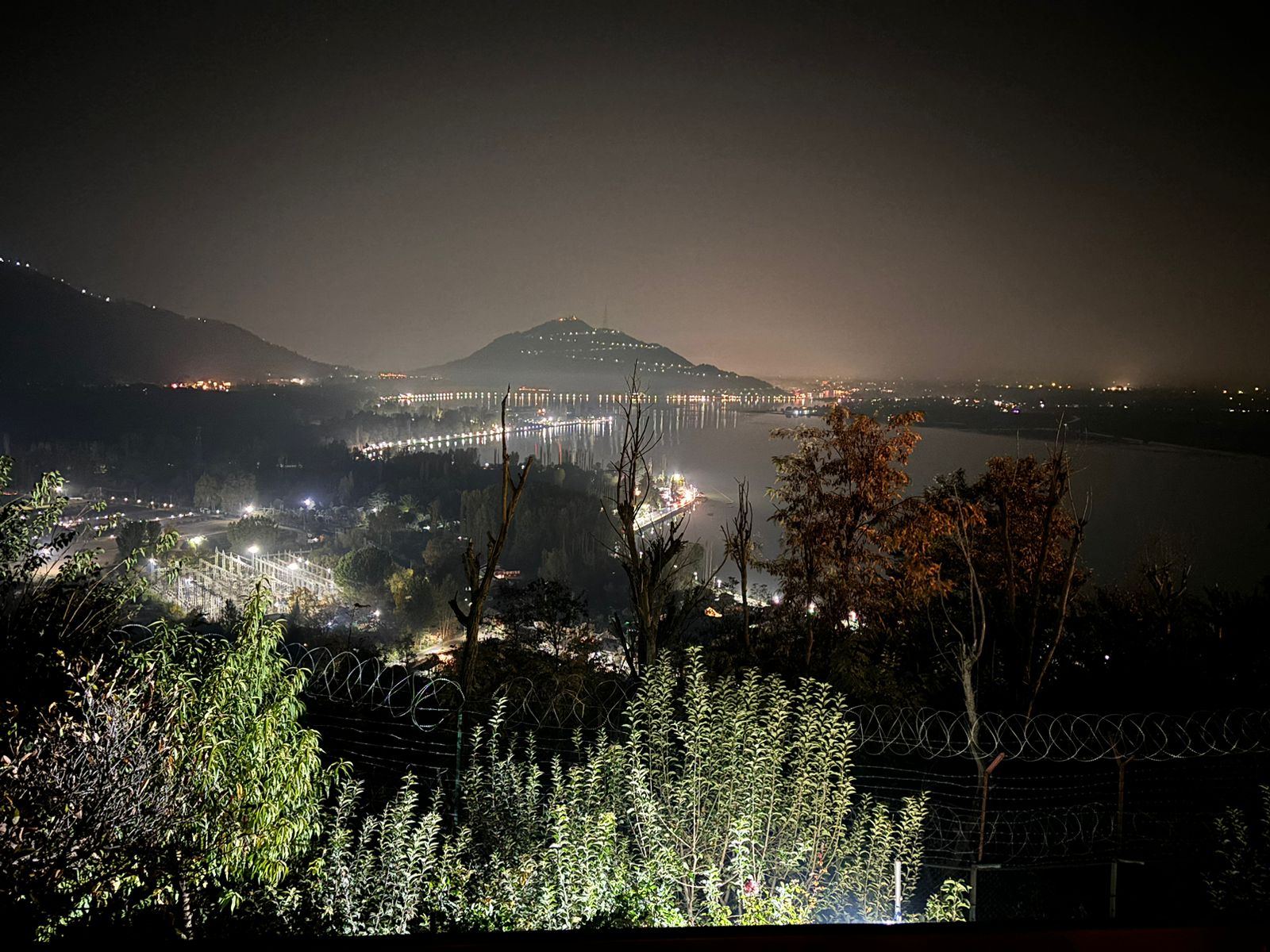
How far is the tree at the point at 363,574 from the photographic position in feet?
124

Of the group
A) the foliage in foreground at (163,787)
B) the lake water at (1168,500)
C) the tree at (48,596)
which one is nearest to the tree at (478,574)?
the tree at (48,596)

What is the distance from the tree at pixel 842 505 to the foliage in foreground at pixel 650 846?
16.0 feet

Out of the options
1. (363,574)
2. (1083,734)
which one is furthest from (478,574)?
(363,574)

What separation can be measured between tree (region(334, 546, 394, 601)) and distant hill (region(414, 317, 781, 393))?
85.5 ft

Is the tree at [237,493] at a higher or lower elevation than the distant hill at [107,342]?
lower

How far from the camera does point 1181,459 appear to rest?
76.0ft

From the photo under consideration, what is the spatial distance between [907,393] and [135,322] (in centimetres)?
7962

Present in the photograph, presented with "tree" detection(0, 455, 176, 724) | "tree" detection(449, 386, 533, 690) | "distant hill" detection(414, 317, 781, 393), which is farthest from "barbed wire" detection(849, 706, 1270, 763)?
"distant hill" detection(414, 317, 781, 393)

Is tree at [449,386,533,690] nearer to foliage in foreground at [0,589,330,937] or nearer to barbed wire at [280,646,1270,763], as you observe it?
barbed wire at [280,646,1270,763]

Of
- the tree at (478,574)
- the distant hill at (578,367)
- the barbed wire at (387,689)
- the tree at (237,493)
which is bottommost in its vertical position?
the tree at (237,493)

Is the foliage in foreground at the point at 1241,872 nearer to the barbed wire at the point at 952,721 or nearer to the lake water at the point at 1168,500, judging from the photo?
the barbed wire at the point at 952,721

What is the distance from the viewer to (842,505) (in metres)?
8.53

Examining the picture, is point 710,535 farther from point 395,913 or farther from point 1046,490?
point 395,913

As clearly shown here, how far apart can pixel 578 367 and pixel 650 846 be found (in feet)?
247
